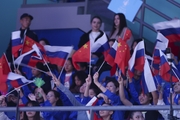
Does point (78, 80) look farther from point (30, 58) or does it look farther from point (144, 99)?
point (144, 99)

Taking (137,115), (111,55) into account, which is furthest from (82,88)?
(137,115)

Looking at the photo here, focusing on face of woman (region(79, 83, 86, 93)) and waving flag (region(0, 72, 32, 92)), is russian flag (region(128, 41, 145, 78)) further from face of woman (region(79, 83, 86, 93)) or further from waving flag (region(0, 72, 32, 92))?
waving flag (region(0, 72, 32, 92))

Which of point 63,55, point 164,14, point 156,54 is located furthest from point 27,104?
point 164,14

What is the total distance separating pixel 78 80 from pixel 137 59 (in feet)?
3.25

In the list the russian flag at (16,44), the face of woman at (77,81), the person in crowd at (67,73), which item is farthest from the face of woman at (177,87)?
the russian flag at (16,44)

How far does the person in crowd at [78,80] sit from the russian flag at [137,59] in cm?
80

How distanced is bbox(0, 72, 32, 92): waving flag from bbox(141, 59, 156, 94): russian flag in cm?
181

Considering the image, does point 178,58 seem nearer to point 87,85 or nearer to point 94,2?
point 87,85

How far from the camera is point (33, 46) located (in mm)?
10445

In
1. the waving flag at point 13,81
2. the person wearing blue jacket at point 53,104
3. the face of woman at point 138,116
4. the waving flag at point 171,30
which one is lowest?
the person wearing blue jacket at point 53,104

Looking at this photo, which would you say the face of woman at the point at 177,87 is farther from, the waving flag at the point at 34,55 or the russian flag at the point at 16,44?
the russian flag at the point at 16,44

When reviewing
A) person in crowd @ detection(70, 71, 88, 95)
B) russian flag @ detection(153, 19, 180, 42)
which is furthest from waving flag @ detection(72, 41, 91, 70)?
russian flag @ detection(153, 19, 180, 42)

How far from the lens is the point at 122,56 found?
9.67 m

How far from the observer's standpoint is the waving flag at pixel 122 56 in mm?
9635
